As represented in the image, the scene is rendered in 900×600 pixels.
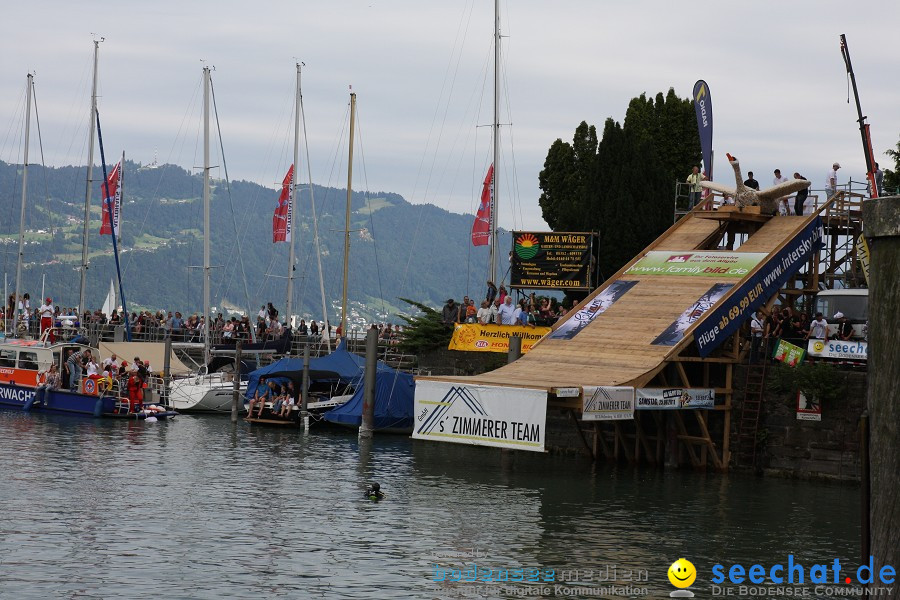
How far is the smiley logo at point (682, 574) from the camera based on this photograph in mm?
19734

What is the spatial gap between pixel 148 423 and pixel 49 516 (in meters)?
22.7

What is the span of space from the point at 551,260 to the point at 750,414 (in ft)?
41.4

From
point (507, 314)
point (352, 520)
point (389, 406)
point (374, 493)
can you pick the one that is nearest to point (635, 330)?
point (507, 314)

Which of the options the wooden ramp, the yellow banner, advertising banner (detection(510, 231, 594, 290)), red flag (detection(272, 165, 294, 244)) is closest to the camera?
the wooden ramp

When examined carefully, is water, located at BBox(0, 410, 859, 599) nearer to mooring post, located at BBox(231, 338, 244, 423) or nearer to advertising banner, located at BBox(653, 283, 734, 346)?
advertising banner, located at BBox(653, 283, 734, 346)

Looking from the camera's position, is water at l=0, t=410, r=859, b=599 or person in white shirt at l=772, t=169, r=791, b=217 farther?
person in white shirt at l=772, t=169, r=791, b=217

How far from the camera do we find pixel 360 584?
19.2 metres

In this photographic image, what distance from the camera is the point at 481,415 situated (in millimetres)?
31203

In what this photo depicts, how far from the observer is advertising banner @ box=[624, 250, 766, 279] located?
37.0 m

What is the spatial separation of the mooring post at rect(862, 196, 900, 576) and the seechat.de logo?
48.7ft

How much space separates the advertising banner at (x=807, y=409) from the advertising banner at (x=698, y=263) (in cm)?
452

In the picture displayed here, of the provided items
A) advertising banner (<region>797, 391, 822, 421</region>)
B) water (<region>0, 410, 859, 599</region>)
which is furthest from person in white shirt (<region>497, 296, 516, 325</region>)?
advertising banner (<region>797, 391, 822, 421</region>)

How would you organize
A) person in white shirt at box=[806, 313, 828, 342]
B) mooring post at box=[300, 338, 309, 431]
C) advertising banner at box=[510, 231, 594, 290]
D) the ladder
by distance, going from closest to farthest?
person in white shirt at box=[806, 313, 828, 342] → the ladder → advertising banner at box=[510, 231, 594, 290] → mooring post at box=[300, 338, 309, 431]

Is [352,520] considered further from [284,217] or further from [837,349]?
[284,217]
